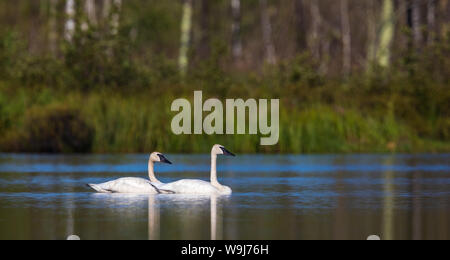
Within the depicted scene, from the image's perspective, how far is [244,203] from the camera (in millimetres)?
13031

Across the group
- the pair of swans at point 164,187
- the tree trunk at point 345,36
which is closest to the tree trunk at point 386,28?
the tree trunk at point 345,36

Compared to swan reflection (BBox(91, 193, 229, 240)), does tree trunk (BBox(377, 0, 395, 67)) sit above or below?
above

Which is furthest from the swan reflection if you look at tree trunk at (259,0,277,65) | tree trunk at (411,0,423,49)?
tree trunk at (259,0,277,65)

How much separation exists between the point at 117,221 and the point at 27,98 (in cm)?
1580

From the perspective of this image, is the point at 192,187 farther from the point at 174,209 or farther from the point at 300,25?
the point at 300,25

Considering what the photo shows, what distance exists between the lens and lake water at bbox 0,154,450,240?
34.1 ft

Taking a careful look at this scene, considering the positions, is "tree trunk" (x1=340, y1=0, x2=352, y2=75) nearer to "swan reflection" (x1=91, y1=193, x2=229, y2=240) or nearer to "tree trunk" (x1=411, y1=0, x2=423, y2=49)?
"tree trunk" (x1=411, y1=0, x2=423, y2=49)

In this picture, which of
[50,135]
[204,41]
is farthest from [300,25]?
[50,135]

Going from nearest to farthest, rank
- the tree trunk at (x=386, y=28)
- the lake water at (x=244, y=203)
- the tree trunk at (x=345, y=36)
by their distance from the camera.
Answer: the lake water at (x=244, y=203), the tree trunk at (x=386, y=28), the tree trunk at (x=345, y=36)

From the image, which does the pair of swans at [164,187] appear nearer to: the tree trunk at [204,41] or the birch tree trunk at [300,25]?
the birch tree trunk at [300,25]

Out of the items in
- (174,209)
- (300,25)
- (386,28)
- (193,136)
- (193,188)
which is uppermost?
(300,25)

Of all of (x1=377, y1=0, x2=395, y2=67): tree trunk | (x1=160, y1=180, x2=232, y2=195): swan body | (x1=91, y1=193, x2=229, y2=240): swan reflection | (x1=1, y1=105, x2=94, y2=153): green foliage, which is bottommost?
(x1=91, y1=193, x2=229, y2=240): swan reflection

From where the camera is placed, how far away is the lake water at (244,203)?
409 inches
